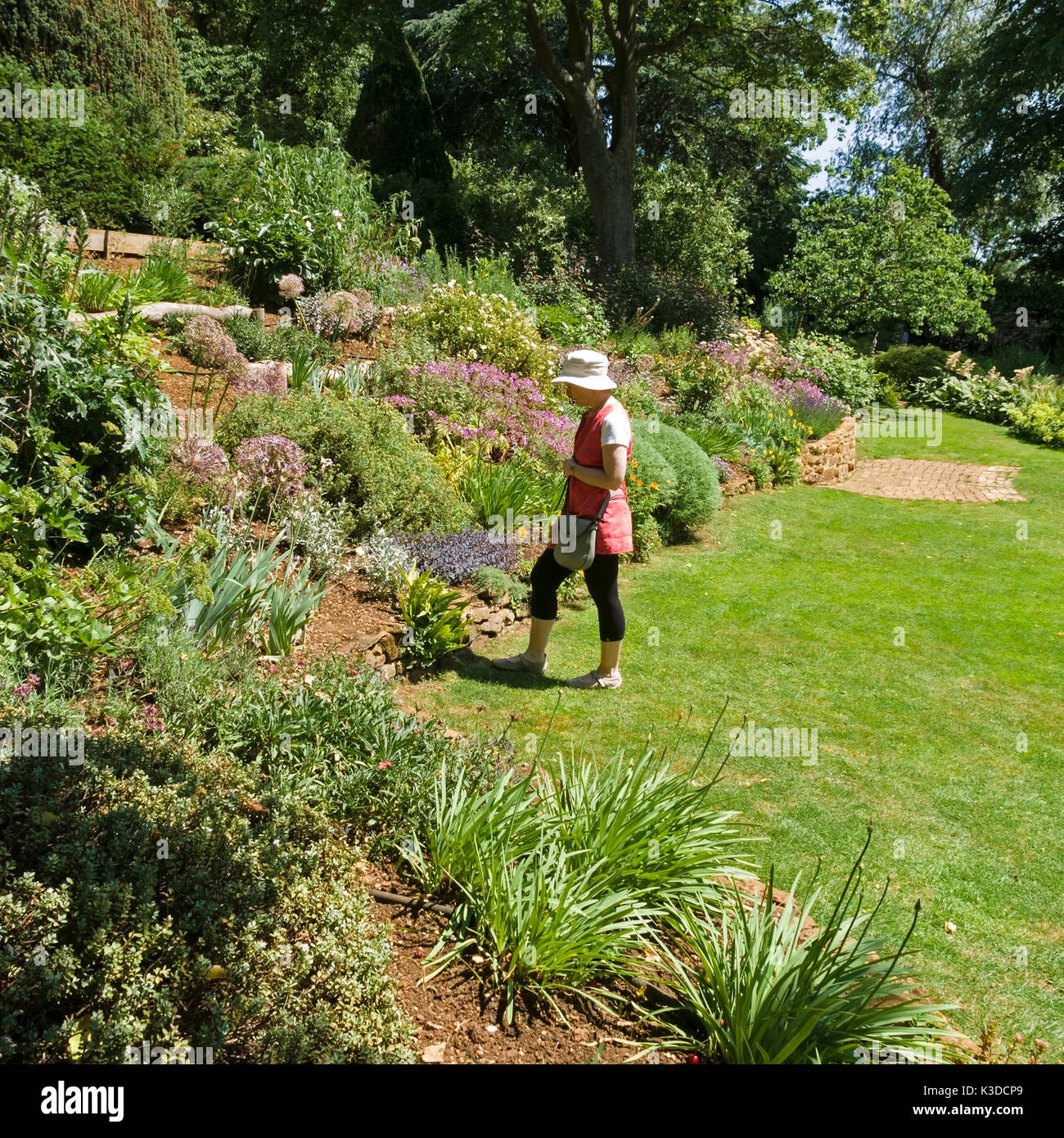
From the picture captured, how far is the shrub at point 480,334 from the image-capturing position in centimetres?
950

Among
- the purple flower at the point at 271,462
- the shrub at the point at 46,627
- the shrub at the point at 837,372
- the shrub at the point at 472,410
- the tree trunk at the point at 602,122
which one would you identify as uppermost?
the tree trunk at the point at 602,122

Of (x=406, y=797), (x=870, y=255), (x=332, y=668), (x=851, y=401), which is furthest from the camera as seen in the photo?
(x=870, y=255)

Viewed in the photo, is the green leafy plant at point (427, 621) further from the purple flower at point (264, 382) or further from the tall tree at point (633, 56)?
the tall tree at point (633, 56)

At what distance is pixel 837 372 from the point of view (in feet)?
49.9

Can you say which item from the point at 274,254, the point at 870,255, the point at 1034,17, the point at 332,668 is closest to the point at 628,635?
the point at 332,668

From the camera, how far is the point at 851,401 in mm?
15125

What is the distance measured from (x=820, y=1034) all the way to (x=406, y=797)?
67.6 inches

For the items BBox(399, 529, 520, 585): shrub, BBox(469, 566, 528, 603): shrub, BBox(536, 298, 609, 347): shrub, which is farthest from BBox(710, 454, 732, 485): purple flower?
BBox(469, 566, 528, 603): shrub

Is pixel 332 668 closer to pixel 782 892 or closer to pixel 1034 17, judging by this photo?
pixel 782 892

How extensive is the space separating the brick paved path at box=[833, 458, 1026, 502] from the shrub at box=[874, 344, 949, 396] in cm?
561

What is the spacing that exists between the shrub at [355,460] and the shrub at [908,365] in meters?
14.0

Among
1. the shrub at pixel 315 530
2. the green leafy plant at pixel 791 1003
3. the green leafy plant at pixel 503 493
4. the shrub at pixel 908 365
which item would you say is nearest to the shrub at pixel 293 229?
the green leafy plant at pixel 503 493

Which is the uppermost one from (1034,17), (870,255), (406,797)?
(1034,17)
